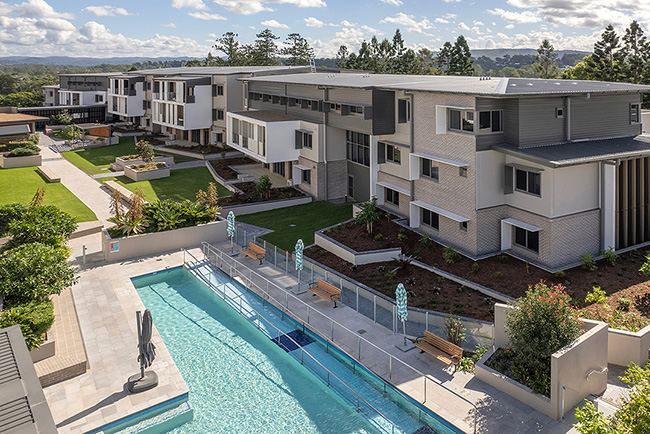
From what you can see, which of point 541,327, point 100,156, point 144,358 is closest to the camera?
point 541,327

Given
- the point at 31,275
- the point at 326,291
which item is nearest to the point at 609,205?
the point at 326,291

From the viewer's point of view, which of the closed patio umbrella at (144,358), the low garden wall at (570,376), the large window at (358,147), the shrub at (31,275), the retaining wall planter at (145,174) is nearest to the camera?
the low garden wall at (570,376)

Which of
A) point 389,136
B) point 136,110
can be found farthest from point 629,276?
point 136,110

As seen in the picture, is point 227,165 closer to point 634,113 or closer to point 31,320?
point 634,113

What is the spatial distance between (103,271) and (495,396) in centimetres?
1943

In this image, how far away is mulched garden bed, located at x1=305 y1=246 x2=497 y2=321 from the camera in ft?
67.2

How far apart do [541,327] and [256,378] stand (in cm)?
896

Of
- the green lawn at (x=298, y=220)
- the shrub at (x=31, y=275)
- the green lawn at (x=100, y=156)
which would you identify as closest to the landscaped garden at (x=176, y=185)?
the green lawn at (x=298, y=220)

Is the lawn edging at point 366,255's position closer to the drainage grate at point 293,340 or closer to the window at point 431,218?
the window at point 431,218

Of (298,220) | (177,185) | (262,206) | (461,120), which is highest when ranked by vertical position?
(461,120)

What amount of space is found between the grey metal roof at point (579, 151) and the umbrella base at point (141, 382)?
17.3 metres

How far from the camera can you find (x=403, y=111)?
98.1 ft

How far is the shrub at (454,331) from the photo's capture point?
17.5 meters

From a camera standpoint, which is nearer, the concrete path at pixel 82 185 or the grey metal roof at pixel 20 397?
the grey metal roof at pixel 20 397
